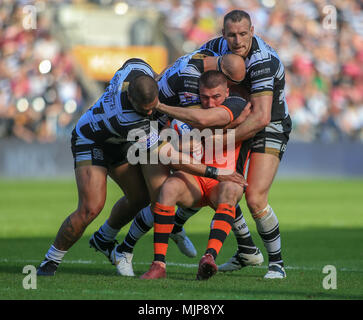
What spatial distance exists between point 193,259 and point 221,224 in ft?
6.75

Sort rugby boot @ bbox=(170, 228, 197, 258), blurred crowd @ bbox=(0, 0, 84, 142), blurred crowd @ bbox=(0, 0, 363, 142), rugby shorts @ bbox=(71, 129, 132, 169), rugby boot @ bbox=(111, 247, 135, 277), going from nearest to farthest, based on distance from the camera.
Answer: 1. rugby shorts @ bbox=(71, 129, 132, 169)
2. rugby boot @ bbox=(111, 247, 135, 277)
3. rugby boot @ bbox=(170, 228, 197, 258)
4. blurred crowd @ bbox=(0, 0, 84, 142)
5. blurred crowd @ bbox=(0, 0, 363, 142)

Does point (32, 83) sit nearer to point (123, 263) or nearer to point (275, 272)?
point (123, 263)

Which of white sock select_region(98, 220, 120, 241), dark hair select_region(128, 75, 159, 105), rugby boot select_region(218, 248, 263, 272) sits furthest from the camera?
white sock select_region(98, 220, 120, 241)

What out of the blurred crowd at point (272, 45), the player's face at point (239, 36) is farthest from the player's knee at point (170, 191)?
the blurred crowd at point (272, 45)

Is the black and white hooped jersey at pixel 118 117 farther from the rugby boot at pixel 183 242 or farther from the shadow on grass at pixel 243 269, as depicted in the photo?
the rugby boot at pixel 183 242

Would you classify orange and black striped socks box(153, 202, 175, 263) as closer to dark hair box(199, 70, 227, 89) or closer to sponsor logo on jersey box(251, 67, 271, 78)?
dark hair box(199, 70, 227, 89)

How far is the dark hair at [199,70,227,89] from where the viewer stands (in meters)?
7.45

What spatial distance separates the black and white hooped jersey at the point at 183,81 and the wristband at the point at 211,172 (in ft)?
2.07

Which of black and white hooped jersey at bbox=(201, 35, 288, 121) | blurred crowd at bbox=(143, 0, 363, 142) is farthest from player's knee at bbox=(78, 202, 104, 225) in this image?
blurred crowd at bbox=(143, 0, 363, 142)

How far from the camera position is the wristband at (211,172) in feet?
24.6

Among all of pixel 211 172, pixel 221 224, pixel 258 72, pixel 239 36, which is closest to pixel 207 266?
pixel 221 224

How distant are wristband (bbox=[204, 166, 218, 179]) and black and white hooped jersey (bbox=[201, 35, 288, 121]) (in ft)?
2.64

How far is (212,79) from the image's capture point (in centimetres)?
745

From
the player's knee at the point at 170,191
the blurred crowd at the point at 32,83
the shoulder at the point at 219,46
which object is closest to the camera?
the player's knee at the point at 170,191
